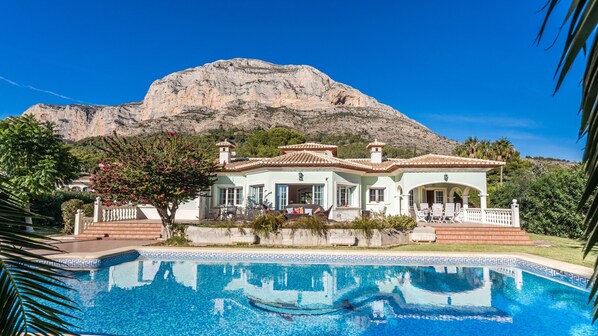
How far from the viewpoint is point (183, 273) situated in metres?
11.5

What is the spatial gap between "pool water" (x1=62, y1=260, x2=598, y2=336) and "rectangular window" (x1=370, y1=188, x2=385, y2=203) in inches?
466

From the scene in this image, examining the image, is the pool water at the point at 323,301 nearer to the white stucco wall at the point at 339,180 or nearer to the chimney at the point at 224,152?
the white stucco wall at the point at 339,180

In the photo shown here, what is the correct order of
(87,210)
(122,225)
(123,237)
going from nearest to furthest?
(123,237), (122,225), (87,210)

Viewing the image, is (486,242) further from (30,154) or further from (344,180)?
(30,154)

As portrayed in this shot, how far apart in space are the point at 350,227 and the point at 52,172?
1583 centimetres

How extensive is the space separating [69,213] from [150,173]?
8.86 m

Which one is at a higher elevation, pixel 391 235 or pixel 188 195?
pixel 188 195

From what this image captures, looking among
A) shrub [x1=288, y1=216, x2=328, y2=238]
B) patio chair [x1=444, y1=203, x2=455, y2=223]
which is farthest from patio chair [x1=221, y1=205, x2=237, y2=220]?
patio chair [x1=444, y1=203, x2=455, y2=223]

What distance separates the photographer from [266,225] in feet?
51.7

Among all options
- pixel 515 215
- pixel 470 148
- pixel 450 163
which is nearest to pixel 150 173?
pixel 450 163

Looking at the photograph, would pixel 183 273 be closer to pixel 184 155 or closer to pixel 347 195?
pixel 184 155

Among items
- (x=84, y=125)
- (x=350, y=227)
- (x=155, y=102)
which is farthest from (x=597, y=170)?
(x=84, y=125)

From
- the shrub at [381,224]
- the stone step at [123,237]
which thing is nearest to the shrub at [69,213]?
the stone step at [123,237]

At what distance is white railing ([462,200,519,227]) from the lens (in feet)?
57.7
